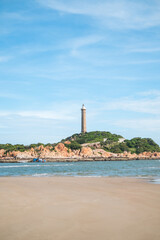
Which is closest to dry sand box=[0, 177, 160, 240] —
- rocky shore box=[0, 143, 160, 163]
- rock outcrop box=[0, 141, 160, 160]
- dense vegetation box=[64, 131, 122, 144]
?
rocky shore box=[0, 143, 160, 163]

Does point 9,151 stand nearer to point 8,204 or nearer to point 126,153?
point 126,153

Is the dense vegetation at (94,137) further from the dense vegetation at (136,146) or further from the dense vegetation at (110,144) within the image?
the dense vegetation at (136,146)

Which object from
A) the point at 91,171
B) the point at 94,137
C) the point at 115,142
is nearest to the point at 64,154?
the point at 94,137

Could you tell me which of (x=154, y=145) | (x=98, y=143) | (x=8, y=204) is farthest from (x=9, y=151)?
(x=8, y=204)

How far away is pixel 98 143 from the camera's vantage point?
13088 cm

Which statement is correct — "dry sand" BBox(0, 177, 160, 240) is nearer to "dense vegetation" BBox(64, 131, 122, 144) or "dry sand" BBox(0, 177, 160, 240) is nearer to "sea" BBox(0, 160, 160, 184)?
"sea" BBox(0, 160, 160, 184)

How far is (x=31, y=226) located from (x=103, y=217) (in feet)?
7.27

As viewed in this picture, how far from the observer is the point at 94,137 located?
5645 inches

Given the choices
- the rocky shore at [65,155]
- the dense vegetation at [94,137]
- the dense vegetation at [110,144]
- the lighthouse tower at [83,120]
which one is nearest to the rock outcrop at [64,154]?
the rocky shore at [65,155]

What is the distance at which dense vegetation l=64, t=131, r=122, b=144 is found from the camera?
137 meters

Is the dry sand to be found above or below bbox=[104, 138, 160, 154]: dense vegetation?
below

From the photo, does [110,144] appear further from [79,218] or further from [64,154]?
[79,218]

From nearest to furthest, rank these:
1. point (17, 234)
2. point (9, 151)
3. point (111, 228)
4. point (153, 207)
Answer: point (17, 234) < point (111, 228) < point (153, 207) < point (9, 151)

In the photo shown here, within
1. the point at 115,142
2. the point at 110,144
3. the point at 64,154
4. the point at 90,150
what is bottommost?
the point at 64,154
